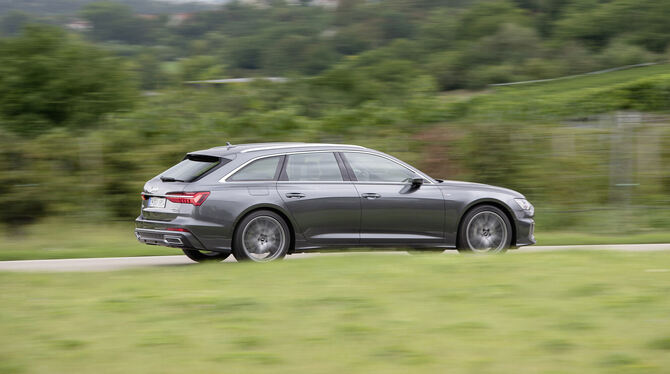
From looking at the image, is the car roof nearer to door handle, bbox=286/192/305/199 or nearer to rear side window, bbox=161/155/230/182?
rear side window, bbox=161/155/230/182

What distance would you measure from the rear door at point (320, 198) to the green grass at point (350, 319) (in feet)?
6.56

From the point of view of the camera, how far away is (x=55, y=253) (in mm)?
13016

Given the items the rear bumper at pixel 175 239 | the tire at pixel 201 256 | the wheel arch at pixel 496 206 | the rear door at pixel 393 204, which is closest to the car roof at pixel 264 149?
the rear door at pixel 393 204

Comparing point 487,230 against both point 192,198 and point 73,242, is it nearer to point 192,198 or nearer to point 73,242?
point 192,198

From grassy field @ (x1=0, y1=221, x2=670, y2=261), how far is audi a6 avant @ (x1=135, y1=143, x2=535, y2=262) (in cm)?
255

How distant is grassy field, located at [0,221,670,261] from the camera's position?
12.9 meters

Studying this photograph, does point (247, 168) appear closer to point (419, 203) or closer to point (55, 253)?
point (419, 203)

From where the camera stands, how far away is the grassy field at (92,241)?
12.9m

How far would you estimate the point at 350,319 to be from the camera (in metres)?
6.19

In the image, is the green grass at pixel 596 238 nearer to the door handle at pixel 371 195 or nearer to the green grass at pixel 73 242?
the door handle at pixel 371 195

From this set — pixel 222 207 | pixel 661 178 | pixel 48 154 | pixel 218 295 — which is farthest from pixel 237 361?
pixel 661 178

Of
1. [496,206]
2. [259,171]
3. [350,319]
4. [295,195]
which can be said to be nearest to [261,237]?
[295,195]

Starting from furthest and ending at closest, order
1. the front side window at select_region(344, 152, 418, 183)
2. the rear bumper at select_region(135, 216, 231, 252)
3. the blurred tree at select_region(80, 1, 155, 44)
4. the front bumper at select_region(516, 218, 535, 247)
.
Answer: the blurred tree at select_region(80, 1, 155, 44), the front bumper at select_region(516, 218, 535, 247), the front side window at select_region(344, 152, 418, 183), the rear bumper at select_region(135, 216, 231, 252)

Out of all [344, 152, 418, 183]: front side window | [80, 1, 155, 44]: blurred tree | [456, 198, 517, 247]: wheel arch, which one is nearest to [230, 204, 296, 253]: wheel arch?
[344, 152, 418, 183]: front side window
